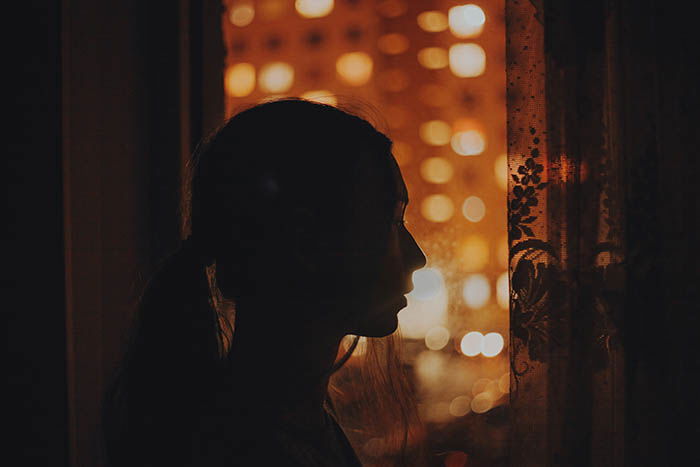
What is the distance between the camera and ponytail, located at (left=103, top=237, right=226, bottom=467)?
→ 62 centimetres

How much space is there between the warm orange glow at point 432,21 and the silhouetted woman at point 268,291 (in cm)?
57

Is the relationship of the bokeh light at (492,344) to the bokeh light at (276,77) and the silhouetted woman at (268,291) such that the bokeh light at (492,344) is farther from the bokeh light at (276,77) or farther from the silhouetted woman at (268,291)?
the bokeh light at (276,77)

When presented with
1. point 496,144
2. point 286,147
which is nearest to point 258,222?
point 286,147

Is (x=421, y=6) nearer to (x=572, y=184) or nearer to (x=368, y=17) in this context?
(x=368, y=17)

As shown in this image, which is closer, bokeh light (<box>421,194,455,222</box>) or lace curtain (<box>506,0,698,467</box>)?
lace curtain (<box>506,0,698,467</box>)

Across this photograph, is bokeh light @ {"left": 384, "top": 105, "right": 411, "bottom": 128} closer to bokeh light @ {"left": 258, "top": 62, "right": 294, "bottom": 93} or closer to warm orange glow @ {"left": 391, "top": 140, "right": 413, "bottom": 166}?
warm orange glow @ {"left": 391, "top": 140, "right": 413, "bottom": 166}

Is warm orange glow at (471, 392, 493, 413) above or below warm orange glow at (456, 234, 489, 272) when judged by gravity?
below

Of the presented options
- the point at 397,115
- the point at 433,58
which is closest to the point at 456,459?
the point at 397,115

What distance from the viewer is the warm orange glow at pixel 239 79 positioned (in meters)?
1.22

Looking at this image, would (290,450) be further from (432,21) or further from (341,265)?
(432,21)

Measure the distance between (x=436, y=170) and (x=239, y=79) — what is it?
1.64 ft

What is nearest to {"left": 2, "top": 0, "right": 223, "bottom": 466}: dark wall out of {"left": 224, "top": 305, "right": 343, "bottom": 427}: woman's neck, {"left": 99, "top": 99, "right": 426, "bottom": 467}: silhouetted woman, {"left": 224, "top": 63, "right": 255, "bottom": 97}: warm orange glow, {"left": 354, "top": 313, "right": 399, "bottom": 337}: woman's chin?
{"left": 224, "top": 63, "right": 255, "bottom": 97}: warm orange glow

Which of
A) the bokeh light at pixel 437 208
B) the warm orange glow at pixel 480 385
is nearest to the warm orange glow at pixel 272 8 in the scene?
the bokeh light at pixel 437 208

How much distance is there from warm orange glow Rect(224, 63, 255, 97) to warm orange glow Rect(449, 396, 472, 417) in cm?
81
